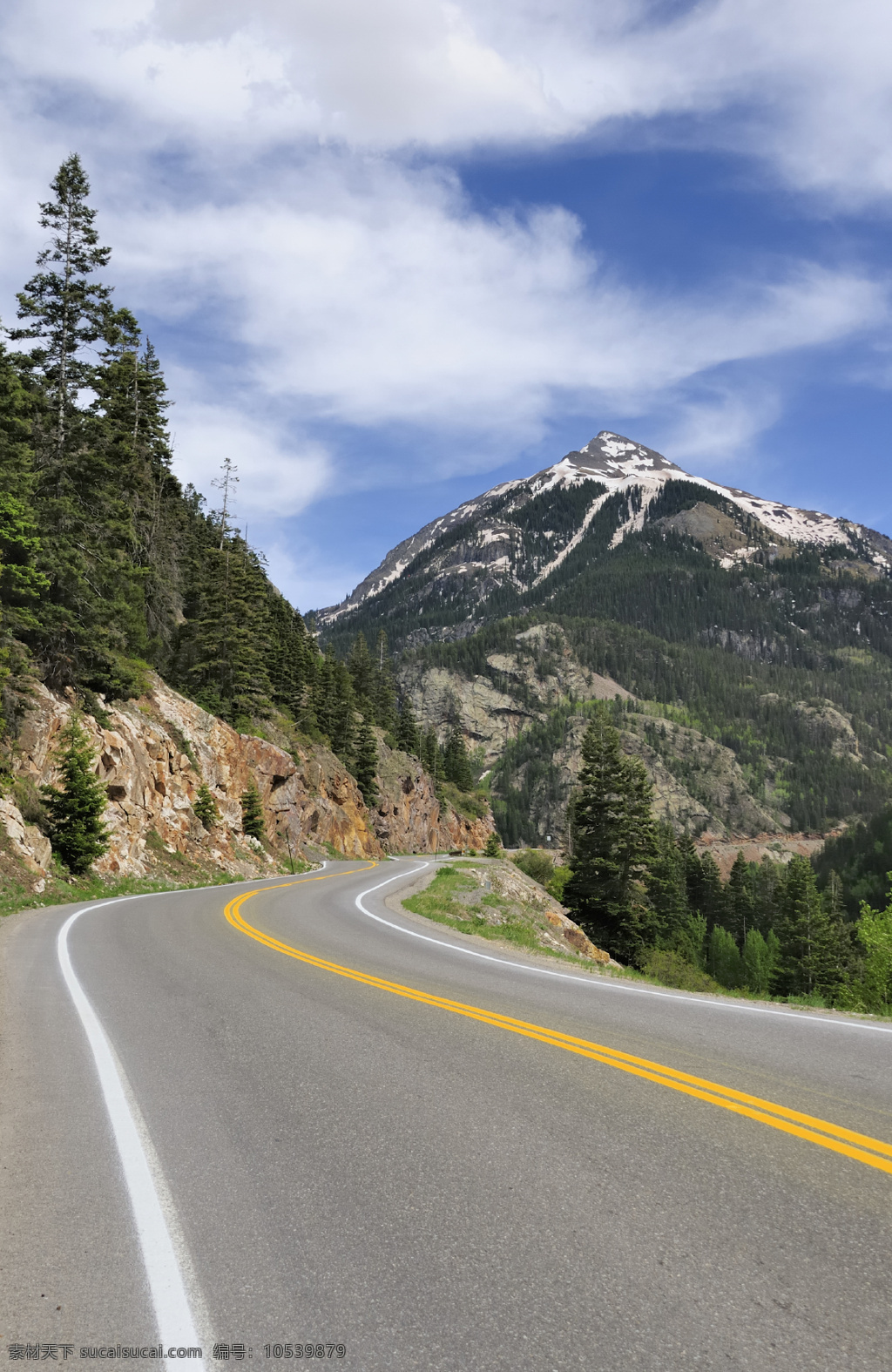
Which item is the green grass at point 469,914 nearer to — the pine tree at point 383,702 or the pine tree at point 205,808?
the pine tree at point 205,808

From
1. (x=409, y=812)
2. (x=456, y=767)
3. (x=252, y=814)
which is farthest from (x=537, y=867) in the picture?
(x=252, y=814)

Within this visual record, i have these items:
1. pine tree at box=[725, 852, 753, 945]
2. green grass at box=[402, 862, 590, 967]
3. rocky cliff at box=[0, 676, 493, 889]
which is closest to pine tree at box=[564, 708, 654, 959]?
green grass at box=[402, 862, 590, 967]

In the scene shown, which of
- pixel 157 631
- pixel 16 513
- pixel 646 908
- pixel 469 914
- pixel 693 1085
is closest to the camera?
pixel 693 1085

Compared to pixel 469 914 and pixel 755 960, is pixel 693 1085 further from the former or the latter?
pixel 755 960

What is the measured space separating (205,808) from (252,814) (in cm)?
649

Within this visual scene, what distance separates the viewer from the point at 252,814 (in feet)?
127

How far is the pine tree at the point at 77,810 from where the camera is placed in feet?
71.1

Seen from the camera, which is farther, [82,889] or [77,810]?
[77,810]

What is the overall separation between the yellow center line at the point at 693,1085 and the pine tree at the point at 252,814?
97.9ft

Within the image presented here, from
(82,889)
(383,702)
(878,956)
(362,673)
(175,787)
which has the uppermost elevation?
(362,673)

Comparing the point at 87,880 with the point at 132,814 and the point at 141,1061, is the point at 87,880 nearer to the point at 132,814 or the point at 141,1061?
the point at 132,814

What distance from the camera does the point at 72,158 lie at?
27047 millimetres

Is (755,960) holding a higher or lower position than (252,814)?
lower

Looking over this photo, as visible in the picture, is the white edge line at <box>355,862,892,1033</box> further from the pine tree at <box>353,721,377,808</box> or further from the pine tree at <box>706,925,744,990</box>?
the pine tree at <box>706,925,744,990</box>
